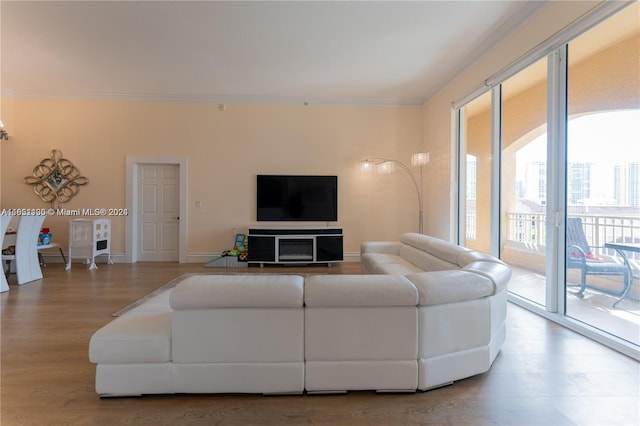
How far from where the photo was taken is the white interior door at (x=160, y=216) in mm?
6016

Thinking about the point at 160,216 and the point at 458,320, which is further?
the point at 160,216

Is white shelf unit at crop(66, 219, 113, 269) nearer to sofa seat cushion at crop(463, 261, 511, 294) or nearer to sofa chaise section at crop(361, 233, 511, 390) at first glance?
sofa chaise section at crop(361, 233, 511, 390)

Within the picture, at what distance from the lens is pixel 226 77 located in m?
5.01

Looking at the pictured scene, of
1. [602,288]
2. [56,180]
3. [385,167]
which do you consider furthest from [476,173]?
[56,180]

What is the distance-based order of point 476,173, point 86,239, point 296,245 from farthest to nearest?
point 296,245 < point 86,239 < point 476,173

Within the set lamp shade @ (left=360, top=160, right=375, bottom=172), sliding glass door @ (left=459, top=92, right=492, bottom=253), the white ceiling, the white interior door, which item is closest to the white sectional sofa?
the white ceiling

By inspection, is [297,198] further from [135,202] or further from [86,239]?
[86,239]

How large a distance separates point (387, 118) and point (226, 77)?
298cm

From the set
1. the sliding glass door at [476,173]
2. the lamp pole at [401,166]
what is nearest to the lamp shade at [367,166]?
the lamp pole at [401,166]


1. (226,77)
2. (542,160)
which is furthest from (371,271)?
(226,77)

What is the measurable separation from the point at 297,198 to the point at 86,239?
3639mm

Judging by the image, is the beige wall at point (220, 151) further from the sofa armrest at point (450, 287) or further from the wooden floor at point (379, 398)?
the sofa armrest at point (450, 287)

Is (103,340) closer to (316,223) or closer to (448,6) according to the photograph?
(448,6)

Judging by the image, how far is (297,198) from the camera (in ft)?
19.6
